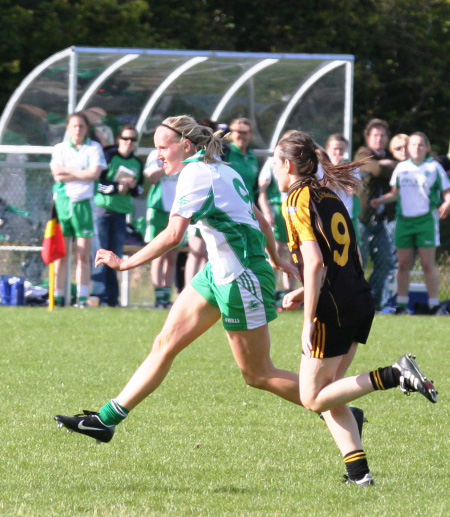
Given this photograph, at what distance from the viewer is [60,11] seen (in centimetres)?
2652

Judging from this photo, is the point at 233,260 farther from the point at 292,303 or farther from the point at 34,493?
the point at 34,493

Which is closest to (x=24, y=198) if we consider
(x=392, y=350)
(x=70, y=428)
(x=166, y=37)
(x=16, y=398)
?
(x=392, y=350)

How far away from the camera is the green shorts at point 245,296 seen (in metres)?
6.05

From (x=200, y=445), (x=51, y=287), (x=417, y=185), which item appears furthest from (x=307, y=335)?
(x=417, y=185)

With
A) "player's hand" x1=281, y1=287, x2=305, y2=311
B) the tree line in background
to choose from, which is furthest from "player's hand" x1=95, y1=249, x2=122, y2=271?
the tree line in background

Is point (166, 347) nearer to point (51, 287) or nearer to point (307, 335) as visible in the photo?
point (307, 335)

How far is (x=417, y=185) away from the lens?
14.3 meters

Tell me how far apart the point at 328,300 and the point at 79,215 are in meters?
8.53

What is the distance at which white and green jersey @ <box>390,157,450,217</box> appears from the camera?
14305 mm

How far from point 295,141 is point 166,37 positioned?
77.6ft

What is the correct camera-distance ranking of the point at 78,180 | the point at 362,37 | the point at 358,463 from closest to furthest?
the point at 358,463 < the point at 78,180 < the point at 362,37

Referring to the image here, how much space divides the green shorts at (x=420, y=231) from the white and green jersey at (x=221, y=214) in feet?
27.6

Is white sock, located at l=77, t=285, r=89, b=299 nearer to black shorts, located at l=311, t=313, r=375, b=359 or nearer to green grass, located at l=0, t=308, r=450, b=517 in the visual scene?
green grass, located at l=0, t=308, r=450, b=517

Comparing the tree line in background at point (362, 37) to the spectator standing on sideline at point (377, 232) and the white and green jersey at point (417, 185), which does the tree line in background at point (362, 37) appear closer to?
the spectator standing on sideline at point (377, 232)
